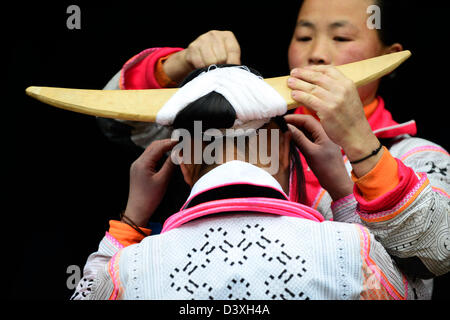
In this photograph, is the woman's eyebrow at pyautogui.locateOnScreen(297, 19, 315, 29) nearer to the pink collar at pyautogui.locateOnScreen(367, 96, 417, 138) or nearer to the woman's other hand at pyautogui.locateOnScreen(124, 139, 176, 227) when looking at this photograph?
the pink collar at pyautogui.locateOnScreen(367, 96, 417, 138)

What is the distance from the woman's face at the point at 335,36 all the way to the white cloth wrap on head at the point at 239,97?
0.68 meters

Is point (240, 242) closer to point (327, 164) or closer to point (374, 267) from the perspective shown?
point (374, 267)

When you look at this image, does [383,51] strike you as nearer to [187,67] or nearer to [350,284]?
[187,67]

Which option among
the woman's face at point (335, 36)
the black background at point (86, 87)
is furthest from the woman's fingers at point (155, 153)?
the black background at point (86, 87)

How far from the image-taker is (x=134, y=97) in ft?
4.06

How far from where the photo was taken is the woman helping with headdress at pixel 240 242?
101 centimetres

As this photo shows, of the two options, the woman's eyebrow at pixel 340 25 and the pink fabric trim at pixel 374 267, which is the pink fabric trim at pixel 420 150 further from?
the pink fabric trim at pixel 374 267

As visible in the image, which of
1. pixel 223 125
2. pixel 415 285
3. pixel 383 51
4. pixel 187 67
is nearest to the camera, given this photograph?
pixel 223 125

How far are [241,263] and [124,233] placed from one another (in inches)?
20.7

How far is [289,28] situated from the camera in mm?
2496

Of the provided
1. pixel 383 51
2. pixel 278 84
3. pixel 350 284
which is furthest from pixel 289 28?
pixel 350 284

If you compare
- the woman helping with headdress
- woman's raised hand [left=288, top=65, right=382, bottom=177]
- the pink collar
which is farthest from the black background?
the woman helping with headdress

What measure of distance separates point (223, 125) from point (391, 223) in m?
0.42

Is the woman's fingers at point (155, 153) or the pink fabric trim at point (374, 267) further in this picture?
the woman's fingers at point (155, 153)
